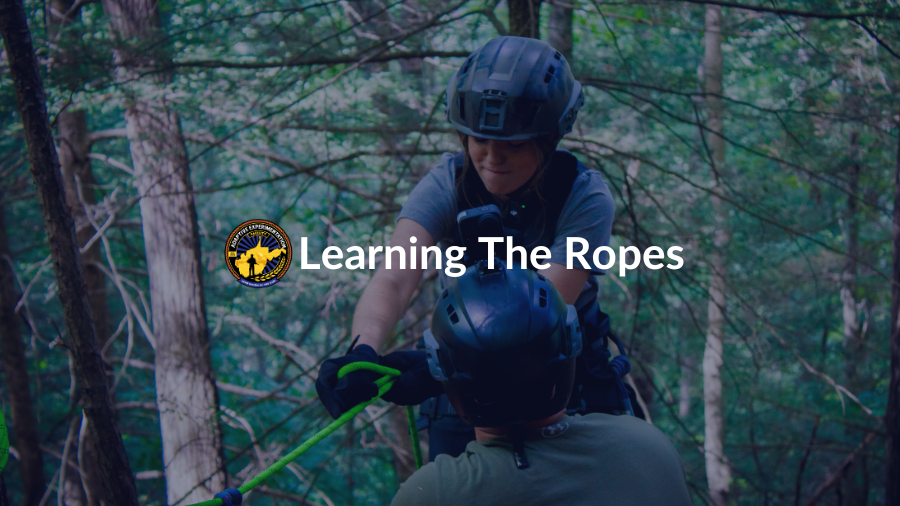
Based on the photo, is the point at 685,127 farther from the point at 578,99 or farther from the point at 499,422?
the point at 499,422

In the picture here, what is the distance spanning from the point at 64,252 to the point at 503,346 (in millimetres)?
1352

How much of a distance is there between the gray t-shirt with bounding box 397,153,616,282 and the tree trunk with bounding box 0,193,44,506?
6.03 m

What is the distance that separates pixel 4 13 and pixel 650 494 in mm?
2276

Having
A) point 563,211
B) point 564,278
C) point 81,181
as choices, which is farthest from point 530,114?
point 81,181

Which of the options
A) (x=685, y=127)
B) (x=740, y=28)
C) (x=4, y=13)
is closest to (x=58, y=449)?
(x=4, y=13)

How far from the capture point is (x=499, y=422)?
167 centimetres

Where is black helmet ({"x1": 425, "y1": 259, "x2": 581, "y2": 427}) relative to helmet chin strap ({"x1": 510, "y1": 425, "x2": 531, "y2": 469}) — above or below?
above

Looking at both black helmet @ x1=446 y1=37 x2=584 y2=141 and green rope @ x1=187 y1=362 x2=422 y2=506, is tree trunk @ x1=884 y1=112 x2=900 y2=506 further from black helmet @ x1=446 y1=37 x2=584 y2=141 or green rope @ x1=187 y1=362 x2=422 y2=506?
green rope @ x1=187 y1=362 x2=422 y2=506

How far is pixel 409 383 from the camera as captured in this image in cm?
192

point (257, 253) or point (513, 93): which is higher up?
point (513, 93)

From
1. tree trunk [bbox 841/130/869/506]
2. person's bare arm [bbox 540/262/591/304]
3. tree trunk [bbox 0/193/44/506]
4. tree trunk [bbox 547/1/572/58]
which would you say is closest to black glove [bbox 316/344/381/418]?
person's bare arm [bbox 540/262/591/304]

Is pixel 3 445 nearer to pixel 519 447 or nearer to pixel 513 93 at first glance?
pixel 519 447

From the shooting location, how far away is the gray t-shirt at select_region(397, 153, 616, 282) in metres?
2.18


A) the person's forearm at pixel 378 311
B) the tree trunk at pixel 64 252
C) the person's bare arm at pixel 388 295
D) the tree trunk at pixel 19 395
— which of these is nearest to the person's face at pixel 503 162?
the person's bare arm at pixel 388 295
